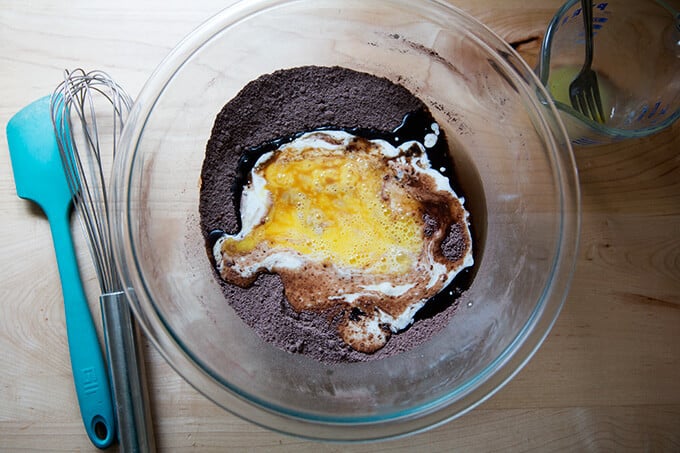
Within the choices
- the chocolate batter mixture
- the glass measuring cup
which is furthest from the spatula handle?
the glass measuring cup

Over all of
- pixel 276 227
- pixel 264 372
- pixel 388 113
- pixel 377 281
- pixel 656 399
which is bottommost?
pixel 656 399

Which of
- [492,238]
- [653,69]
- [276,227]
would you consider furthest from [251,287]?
[653,69]

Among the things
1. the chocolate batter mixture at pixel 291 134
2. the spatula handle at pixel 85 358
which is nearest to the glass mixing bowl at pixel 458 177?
the chocolate batter mixture at pixel 291 134

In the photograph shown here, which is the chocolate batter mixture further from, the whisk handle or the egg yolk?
the whisk handle

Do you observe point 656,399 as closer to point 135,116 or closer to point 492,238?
point 492,238

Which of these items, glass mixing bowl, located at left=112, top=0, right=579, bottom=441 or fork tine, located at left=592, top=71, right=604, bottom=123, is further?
fork tine, located at left=592, top=71, right=604, bottom=123

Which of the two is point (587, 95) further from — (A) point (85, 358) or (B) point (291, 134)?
(A) point (85, 358)
